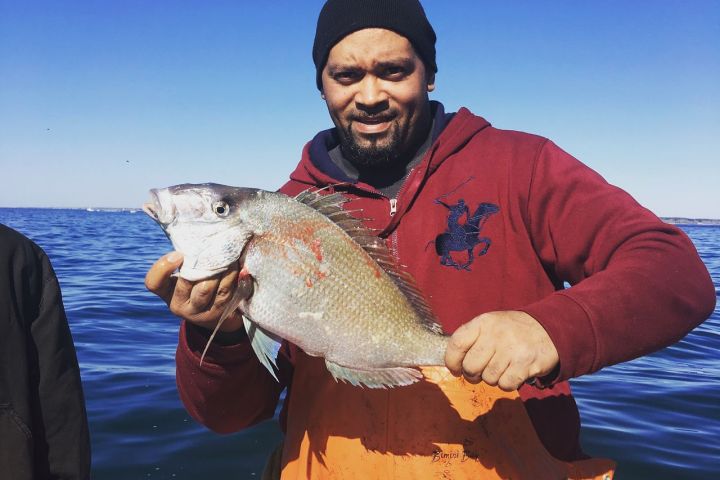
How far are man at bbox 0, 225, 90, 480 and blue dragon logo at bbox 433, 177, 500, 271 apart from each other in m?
2.18

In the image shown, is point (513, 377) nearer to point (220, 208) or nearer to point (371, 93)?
point (220, 208)

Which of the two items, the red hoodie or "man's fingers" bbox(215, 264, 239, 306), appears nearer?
the red hoodie

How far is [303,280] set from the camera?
2.70 meters

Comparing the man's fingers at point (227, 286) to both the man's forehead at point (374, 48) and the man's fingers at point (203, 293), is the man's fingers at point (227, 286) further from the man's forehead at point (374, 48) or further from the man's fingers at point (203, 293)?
the man's forehead at point (374, 48)

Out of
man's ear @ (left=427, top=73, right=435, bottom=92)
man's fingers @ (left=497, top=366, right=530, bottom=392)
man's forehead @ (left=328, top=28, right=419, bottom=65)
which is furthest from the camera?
man's ear @ (left=427, top=73, right=435, bottom=92)

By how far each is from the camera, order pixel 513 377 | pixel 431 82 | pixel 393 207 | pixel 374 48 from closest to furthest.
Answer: pixel 513 377, pixel 393 207, pixel 374 48, pixel 431 82

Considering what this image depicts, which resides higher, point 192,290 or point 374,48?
point 374,48

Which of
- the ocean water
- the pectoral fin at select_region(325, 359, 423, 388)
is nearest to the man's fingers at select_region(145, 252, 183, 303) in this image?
the pectoral fin at select_region(325, 359, 423, 388)

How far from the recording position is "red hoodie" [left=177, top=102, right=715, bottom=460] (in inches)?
89.7

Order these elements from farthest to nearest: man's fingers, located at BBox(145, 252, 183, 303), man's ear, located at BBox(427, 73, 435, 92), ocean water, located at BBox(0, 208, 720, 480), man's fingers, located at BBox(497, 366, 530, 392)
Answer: ocean water, located at BBox(0, 208, 720, 480) → man's ear, located at BBox(427, 73, 435, 92) → man's fingers, located at BBox(145, 252, 183, 303) → man's fingers, located at BBox(497, 366, 530, 392)

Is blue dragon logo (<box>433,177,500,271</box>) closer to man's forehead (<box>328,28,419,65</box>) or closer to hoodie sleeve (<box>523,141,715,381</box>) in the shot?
hoodie sleeve (<box>523,141,715,381</box>)

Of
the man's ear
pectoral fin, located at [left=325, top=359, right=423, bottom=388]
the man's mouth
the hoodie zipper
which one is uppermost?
the man's ear

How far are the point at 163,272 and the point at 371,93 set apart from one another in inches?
62.6

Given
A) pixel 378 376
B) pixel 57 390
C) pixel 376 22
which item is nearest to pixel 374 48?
pixel 376 22
